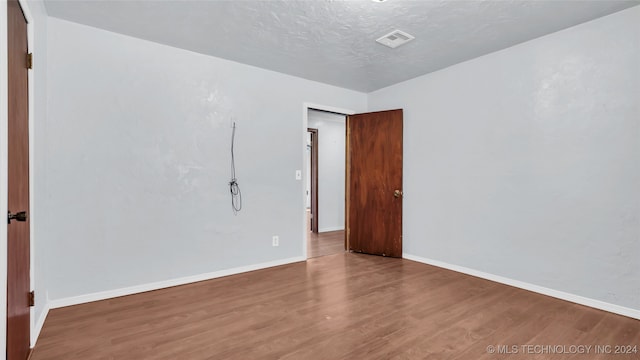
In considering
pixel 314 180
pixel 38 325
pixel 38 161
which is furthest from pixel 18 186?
pixel 314 180

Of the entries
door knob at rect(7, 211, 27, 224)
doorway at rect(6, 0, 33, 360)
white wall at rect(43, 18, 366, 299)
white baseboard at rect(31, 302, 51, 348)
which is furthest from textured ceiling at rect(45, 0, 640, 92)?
white baseboard at rect(31, 302, 51, 348)

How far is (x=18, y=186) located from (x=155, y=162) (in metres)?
1.39

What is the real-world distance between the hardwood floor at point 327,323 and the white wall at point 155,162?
0.38 meters

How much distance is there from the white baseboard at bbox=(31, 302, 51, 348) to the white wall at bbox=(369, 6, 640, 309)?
389 cm

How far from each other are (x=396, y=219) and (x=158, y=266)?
298 cm

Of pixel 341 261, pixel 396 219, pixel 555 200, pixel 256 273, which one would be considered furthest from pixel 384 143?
pixel 256 273

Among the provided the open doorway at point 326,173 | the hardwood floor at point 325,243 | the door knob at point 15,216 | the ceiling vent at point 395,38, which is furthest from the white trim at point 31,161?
the open doorway at point 326,173

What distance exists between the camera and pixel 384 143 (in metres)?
4.37

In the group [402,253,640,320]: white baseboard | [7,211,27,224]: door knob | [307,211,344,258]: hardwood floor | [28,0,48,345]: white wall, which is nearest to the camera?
[7,211,27,224]: door knob

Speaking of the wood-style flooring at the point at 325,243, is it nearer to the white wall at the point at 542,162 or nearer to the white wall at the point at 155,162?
the white wall at the point at 155,162

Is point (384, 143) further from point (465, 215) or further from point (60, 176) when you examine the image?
point (60, 176)

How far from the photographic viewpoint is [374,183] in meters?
4.47

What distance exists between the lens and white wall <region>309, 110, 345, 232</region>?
6.36 meters

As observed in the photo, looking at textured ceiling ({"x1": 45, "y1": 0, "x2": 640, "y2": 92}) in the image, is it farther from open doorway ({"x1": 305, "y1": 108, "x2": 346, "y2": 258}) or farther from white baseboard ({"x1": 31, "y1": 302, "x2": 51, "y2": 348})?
open doorway ({"x1": 305, "y1": 108, "x2": 346, "y2": 258})
